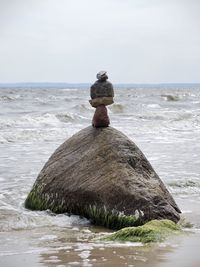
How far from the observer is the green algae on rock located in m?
5.85

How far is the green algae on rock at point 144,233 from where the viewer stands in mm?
5852

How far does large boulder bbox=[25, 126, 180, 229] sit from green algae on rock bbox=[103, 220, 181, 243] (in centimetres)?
47

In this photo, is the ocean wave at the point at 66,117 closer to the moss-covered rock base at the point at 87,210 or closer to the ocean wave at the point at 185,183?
the ocean wave at the point at 185,183

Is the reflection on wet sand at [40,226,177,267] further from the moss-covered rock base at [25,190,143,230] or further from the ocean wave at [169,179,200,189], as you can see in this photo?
the ocean wave at [169,179,200,189]

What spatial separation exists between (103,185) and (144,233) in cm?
119

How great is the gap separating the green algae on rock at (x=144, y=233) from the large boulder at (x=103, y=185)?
18.6 inches

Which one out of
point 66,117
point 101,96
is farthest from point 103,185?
point 66,117

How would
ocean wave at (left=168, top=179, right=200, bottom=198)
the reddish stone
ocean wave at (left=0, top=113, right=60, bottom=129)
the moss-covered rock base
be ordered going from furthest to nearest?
1. ocean wave at (left=0, top=113, right=60, bottom=129)
2. ocean wave at (left=168, top=179, right=200, bottom=198)
3. the reddish stone
4. the moss-covered rock base

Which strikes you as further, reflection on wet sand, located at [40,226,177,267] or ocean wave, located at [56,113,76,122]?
ocean wave, located at [56,113,76,122]

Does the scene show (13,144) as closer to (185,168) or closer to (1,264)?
(185,168)

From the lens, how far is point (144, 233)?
19.6 feet

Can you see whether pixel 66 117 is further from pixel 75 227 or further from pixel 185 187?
pixel 75 227

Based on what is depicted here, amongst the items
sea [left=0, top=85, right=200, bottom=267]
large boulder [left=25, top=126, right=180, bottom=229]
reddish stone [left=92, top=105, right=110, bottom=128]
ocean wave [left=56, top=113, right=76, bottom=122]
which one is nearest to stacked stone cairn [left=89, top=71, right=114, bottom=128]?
reddish stone [left=92, top=105, right=110, bottom=128]

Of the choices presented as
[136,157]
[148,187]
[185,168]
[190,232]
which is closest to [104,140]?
[136,157]
